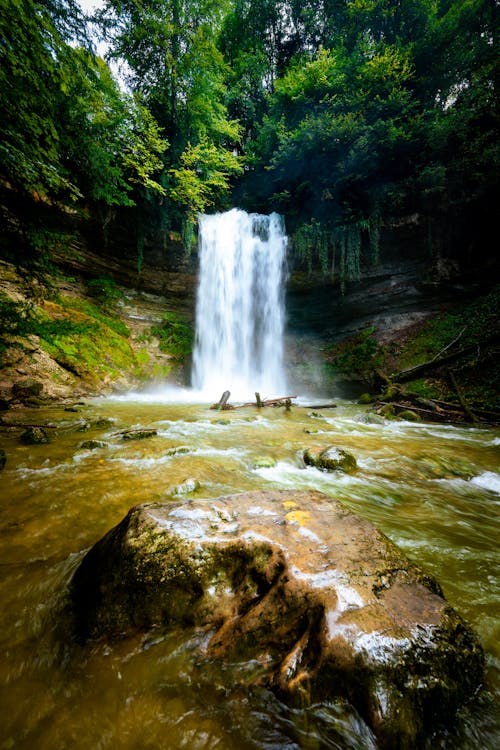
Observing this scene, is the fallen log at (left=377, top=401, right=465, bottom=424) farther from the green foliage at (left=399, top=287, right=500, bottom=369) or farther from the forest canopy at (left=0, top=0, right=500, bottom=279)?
the forest canopy at (left=0, top=0, right=500, bottom=279)

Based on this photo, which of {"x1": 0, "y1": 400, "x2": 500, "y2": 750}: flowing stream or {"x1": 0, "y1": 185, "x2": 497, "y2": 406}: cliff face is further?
{"x1": 0, "y1": 185, "x2": 497, "y2": 406}: cliff face

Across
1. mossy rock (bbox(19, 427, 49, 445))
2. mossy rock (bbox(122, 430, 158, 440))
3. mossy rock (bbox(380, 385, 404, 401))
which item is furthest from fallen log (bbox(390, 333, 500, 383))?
Answer: mossy rock (bbox(19, 427, 49, 445))

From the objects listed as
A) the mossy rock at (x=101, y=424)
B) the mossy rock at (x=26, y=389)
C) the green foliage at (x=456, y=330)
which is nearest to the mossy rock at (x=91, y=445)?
the mossy rock at (x=101, y=424)

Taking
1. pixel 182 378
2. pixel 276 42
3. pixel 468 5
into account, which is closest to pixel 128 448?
pixel 182 378

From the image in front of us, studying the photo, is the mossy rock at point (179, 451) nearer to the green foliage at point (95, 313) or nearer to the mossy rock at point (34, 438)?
the mossy rock at point (34, 438)

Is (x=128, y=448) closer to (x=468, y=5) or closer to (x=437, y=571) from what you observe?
(x=437, y=571)

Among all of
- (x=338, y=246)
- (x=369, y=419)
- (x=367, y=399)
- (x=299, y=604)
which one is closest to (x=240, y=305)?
(x=338, y=246)

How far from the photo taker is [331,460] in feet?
12.5

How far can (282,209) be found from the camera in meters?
15.1

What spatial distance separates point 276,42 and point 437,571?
2962 centimetres

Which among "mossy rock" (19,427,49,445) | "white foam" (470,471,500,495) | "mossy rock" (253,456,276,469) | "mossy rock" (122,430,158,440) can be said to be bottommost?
"white foam" (470,471,500,495)

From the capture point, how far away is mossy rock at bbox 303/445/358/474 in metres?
3.76

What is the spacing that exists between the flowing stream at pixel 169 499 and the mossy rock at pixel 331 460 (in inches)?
6.8

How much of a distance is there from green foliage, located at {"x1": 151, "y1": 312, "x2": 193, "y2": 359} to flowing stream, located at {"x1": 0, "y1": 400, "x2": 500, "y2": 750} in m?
8.38
